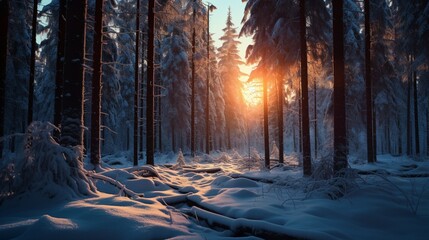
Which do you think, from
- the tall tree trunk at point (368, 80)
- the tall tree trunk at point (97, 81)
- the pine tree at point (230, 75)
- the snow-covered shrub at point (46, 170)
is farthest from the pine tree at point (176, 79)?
the snow-covered shrub at point (46, 170)

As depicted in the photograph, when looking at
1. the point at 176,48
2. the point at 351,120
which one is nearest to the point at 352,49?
the point at 351,120

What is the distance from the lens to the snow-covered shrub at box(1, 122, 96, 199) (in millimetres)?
4523

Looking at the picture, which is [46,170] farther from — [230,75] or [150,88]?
[230,75]

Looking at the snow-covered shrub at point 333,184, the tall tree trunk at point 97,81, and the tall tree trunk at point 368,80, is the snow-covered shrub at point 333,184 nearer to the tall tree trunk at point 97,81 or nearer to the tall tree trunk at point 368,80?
the tall tree trunk at point 97,81

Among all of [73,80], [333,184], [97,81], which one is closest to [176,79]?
[97,81]

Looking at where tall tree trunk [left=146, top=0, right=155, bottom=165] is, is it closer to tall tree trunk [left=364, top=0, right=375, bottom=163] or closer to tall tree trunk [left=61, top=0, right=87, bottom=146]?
tall tree trunk [left=61, top=0, right=87, bottom=146]

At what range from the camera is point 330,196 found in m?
5.32

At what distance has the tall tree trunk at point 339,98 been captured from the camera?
6288 mm

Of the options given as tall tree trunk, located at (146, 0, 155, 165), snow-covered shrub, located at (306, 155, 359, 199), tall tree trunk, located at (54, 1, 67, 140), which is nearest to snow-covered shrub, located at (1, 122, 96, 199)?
snow-covered shrub, located at (306, 155, 359, 199)

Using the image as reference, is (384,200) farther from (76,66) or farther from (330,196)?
(76,66)

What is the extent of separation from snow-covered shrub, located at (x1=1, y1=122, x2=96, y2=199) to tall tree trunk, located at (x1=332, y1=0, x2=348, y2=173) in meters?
5.45

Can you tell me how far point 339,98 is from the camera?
662 cm

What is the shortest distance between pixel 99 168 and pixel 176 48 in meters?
20.1

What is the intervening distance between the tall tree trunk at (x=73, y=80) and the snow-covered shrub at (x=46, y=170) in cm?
69
